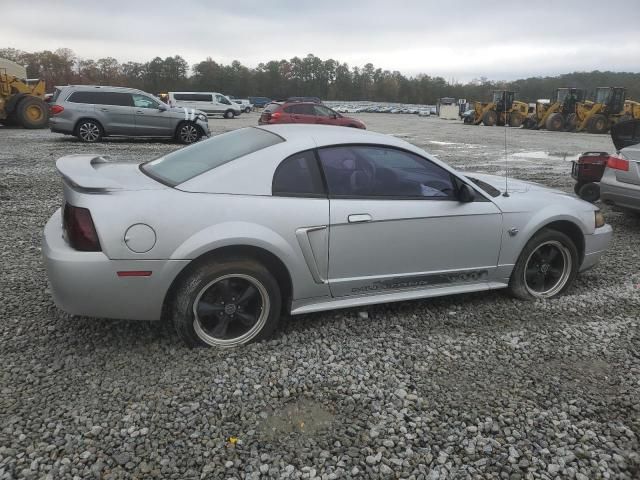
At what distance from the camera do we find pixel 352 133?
12.3ft

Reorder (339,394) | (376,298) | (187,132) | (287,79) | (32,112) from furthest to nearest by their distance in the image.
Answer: (287,79), (32,112), (187,132), (376,298), (339,394)

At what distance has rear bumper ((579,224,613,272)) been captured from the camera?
425 centimetres

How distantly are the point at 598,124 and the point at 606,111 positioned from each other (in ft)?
2.77

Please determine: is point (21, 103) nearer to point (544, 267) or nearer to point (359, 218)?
point (359, 218)

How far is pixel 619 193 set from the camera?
20.4 feet

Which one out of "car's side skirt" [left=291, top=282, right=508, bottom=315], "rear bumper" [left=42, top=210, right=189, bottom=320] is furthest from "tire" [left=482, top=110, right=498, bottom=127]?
"rear bumper" [left=42, top=210, right=189, bottom=320]

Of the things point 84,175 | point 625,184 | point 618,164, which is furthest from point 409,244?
point 618,164

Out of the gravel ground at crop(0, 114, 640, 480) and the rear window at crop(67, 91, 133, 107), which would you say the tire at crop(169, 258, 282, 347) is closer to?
the gravel ground at crop(0, 114, 640, 480)

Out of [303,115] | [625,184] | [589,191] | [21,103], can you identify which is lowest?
[589,191]

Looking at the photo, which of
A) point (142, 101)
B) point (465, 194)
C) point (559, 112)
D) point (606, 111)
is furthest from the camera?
point (559, 112)

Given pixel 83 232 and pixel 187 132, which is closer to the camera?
pixel 83 232

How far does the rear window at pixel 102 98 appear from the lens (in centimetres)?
1456

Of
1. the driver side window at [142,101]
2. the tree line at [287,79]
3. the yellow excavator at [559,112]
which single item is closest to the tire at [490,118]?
the yellow excavator at [559,112]

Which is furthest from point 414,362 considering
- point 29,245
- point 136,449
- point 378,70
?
point 378,70
